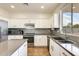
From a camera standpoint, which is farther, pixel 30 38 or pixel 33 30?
pixel 33 30

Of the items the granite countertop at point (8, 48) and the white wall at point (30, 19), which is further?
the white wall at point (30, 19)

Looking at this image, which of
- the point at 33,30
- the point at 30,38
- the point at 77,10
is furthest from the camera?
the point at 33,30

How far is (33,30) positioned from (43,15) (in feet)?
4.22

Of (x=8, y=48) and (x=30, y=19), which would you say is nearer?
(x=8, y=48)

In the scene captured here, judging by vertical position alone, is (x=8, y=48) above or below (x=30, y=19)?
below

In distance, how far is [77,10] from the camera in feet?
11.2

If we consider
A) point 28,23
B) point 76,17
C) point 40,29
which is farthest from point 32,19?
point 76,17

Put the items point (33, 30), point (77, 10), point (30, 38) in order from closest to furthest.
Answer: point (77, 10) → point (30, 38) → point (33, 30)

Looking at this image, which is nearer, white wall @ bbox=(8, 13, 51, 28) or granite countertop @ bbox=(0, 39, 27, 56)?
granite countertop @ bbox=(0, 39, 27, 56)

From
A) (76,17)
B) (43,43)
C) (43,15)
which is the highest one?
(43,15)

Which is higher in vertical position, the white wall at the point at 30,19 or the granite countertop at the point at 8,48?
the white wall at the point at 30,19

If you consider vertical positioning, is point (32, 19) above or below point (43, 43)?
above

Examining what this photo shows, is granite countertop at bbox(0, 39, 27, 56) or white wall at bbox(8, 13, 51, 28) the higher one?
white wall at bbox(8, 13, 51, 28)

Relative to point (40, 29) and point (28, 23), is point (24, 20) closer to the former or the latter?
point (28, 23)
